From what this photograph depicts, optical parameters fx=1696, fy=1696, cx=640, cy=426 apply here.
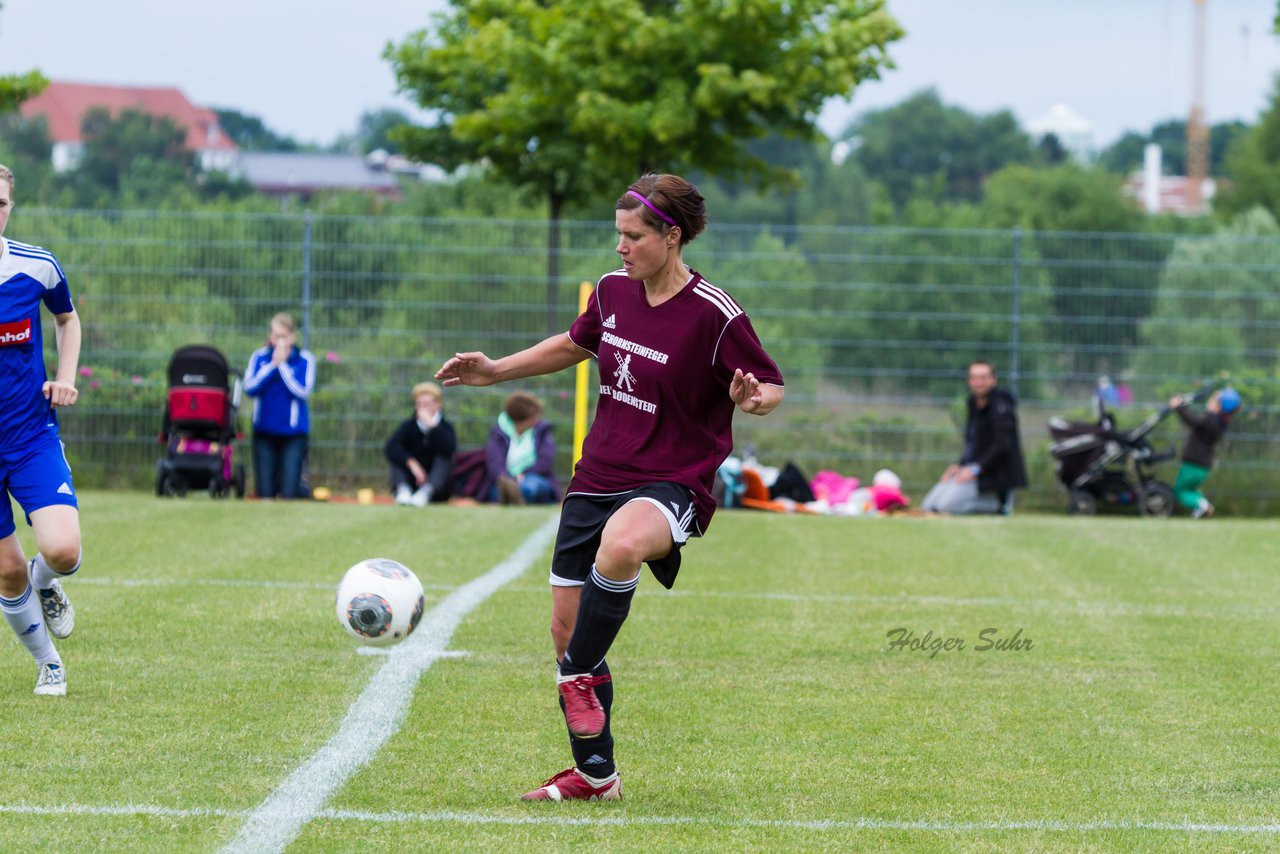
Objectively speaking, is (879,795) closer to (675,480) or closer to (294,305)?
(675,480)

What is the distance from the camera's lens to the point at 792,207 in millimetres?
100812

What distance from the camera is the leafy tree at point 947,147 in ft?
398

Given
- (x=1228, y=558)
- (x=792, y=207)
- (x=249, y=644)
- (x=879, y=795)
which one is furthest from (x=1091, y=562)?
(x=792, y=207)

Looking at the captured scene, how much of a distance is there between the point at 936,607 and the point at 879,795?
4.59 m

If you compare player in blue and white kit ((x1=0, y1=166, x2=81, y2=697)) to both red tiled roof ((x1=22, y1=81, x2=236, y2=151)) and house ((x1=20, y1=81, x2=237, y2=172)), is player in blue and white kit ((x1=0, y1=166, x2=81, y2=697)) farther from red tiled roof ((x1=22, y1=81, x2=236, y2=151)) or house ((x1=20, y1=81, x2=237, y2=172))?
red tiled roof ((x1=22, y1=81, x2=236, y2=151))

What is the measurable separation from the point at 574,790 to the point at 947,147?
399ft

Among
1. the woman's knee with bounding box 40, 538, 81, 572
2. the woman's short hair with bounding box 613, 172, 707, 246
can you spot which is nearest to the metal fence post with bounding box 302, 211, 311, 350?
the woman's knee with bounding box 40, 538, 81, 572

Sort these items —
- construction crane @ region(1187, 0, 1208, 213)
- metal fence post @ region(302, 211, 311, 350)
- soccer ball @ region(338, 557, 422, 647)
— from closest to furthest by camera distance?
soccer ball @ region(338, 557, 422, 647)
metal fence post @ region(302, 211, 311, 350)
construction crane @ region(1187, 0, 1208, 213)

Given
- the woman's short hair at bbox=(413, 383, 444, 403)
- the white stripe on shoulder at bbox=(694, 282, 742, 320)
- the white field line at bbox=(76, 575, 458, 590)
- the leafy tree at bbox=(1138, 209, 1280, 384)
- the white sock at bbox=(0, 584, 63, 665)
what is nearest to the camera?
the white stripe on shoulder at bbox=(694, 282, 742, 320)

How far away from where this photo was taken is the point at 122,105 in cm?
12600

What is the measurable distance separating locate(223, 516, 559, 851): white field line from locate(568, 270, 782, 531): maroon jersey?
44.4 inches

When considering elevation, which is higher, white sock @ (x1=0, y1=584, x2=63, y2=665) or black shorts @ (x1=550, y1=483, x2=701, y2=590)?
black shorts @ (x1=550, y1=483, x2=701, y2=590)

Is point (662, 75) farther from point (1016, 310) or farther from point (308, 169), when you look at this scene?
point (308, 169)

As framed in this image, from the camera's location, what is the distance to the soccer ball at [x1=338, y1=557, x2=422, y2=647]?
6.04 meters
